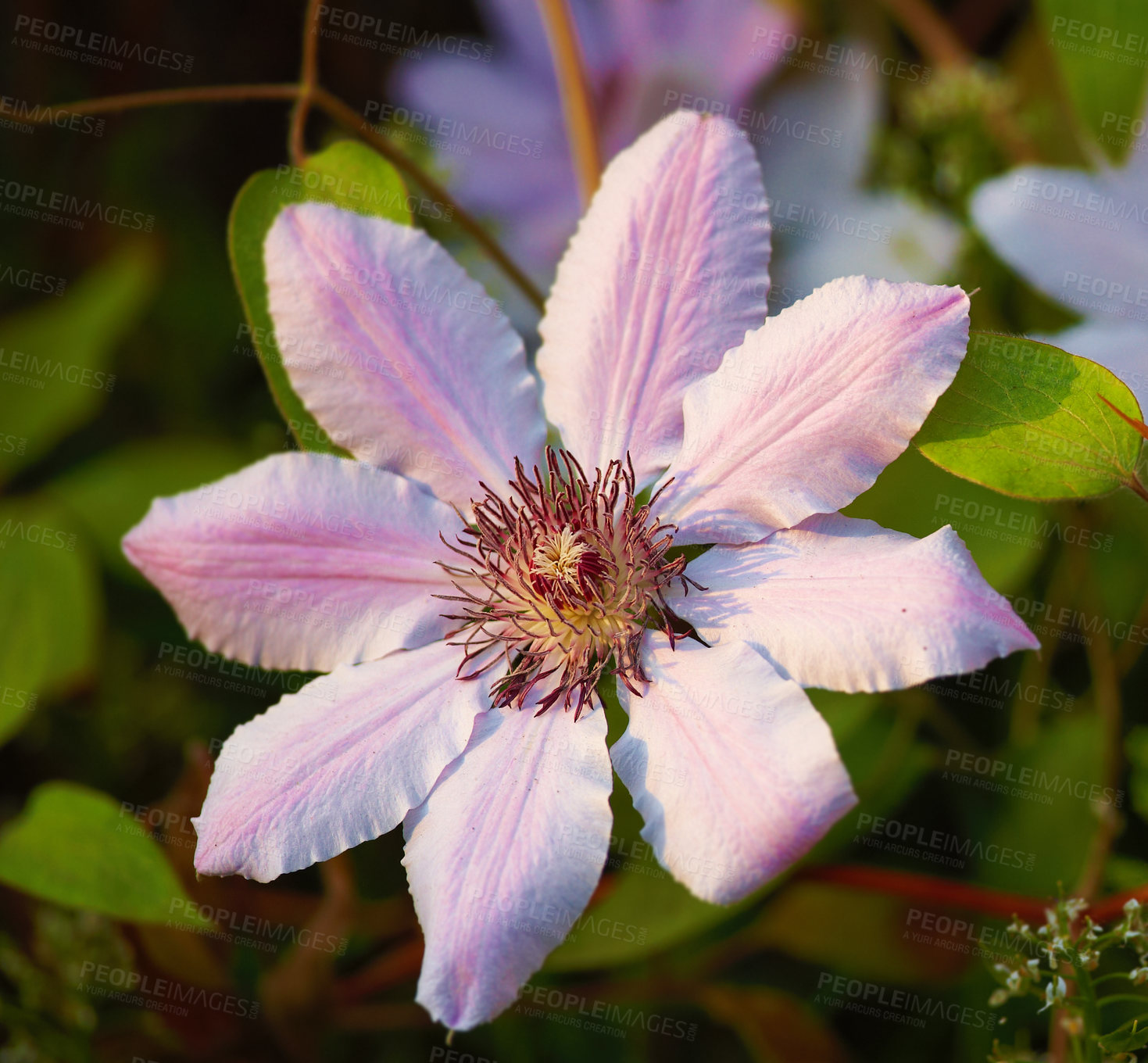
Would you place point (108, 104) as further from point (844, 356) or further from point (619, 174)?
point (844, 356)

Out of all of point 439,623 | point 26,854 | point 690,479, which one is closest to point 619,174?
point 690,479

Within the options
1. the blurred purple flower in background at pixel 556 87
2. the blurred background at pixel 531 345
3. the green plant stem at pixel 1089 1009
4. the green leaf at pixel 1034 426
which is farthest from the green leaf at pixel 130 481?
the green plant stem at pixel 1089 1009

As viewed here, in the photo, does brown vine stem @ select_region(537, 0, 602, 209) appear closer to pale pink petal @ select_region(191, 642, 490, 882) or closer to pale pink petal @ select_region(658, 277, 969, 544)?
pale pink petal @ select_region(658, 277, 969, 544)

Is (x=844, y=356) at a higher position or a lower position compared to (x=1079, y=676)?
higher

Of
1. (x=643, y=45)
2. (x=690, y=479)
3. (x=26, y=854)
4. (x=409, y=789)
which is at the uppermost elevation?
(x=643, y=45)

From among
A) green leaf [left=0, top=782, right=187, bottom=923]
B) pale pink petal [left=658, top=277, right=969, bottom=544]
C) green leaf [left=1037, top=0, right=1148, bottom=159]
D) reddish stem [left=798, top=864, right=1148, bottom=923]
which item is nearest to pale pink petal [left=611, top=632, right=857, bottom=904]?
pale pink petal [left=658, top=277, right=969, bottom=544]

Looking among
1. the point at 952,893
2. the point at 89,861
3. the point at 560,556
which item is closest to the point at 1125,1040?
the point at 952,893
